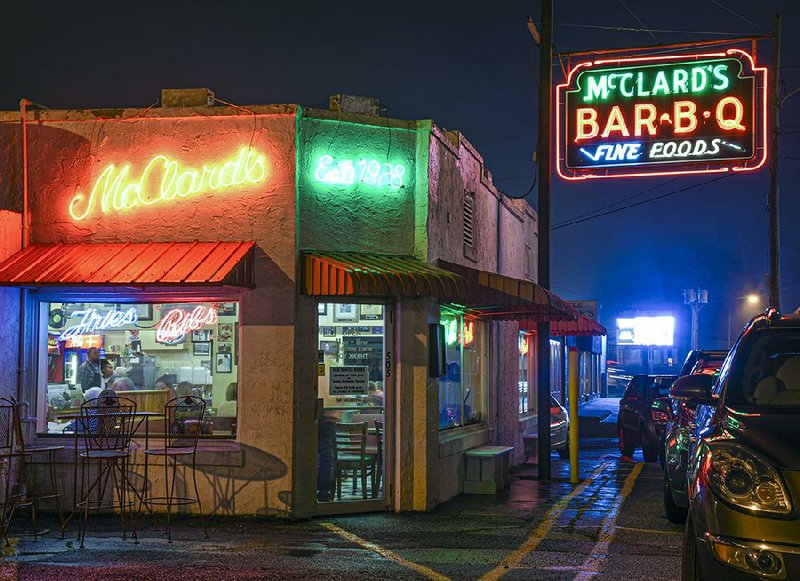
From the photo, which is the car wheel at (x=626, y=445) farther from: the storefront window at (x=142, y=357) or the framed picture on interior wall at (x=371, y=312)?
the storefront window at (x=142, y=357)

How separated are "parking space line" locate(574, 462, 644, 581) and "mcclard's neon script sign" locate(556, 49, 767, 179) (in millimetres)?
5054

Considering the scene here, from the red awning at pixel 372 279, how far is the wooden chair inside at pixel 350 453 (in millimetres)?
1728

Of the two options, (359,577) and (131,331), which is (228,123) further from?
(359,577)

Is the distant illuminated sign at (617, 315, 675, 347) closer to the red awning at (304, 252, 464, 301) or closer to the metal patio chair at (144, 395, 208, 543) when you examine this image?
the red awning at (304, 252, 464, 301)

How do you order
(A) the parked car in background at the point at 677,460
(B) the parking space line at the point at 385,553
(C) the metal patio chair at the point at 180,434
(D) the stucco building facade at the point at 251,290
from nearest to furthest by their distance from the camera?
1. (B) the parking space line at the point at 385,553
2. (A) the parked car in background at the point at 677,460
3. (C) the metal patio chair at the point at 180,434
4. (D) the stucco building facade at the point at 251,290

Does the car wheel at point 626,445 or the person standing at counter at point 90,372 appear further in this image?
the car wheel at point 626,445

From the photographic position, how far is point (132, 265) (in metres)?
10.4

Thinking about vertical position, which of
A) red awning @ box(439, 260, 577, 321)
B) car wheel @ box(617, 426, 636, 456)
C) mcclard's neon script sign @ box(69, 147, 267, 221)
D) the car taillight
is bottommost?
car wheel @ box(617, 426, 636, 456)

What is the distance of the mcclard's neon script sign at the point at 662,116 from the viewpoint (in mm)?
14508

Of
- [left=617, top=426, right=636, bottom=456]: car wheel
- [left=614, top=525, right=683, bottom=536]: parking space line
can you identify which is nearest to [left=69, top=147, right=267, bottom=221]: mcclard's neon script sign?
[left=614, top=525, right=683, bottom=536]: parking space line

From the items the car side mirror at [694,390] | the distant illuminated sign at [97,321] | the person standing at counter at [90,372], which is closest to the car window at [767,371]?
the car side mirror at [694,390]

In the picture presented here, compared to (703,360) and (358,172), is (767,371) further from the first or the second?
(703,360)

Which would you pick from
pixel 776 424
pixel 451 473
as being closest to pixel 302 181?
pixel 451 473

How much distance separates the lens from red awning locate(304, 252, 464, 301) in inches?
399
